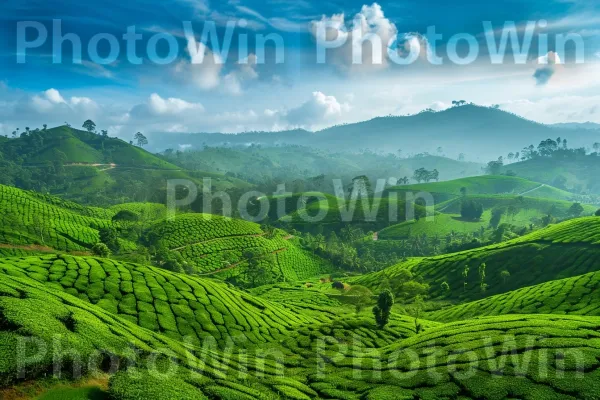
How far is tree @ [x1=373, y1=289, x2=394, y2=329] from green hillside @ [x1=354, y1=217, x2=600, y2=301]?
3920 cm

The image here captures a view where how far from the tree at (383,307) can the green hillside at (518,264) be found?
129ft

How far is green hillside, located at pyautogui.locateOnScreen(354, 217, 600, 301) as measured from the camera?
78344mm

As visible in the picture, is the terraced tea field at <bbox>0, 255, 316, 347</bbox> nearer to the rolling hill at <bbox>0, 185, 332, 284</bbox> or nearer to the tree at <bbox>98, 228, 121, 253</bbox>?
the rolling hill at <bbox>0, 185, 332, 284</bbox>

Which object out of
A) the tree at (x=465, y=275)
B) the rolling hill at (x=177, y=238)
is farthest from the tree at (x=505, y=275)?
the rolling hill at (x=177, y=238)

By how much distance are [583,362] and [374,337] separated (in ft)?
80.2

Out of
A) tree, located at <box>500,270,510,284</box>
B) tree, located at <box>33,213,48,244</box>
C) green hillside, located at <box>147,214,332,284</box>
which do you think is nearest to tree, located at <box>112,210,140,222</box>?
green hillside, located at <box>147,214,332,284</box>

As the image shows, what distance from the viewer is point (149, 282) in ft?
149

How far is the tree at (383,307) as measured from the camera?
48.2 m

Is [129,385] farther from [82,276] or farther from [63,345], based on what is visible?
[82,276]

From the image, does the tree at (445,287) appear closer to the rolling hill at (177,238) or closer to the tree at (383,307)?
the tree at (383,307)

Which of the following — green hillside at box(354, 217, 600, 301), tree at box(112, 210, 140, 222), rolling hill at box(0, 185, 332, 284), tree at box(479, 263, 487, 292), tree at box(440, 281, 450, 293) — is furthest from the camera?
tree at box(112, 210, 140, 222)

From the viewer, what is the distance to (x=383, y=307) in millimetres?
48750

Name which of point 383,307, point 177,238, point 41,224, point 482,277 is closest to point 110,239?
point 41,224

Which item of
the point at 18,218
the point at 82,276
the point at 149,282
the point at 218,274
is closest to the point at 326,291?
the point at 218,274
